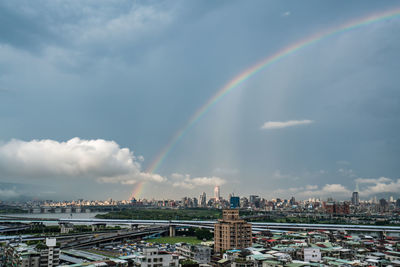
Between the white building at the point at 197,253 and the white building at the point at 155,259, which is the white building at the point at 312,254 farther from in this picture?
the white building at the point at 155,259

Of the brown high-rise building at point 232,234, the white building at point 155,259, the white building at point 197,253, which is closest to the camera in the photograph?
the white building at point 155,259

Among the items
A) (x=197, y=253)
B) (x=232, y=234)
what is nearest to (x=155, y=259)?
(x=197, y=253)

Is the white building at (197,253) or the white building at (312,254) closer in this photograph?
the white building at (197,253)

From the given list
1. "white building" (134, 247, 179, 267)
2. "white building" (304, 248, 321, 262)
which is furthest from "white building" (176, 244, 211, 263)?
"white building" (304, 248, 321, 262)

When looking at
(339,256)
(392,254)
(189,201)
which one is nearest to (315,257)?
(339,256)

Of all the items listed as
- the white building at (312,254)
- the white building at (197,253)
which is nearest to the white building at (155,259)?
the white building at (197,253)

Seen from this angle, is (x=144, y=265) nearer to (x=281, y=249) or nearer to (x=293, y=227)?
(x=281, y=249)

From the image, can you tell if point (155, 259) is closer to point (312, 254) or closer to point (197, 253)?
point (197, 253)

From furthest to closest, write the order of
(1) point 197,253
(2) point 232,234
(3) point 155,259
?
(2) point 232,234
(1) point 197,253
(3) point 155,259
